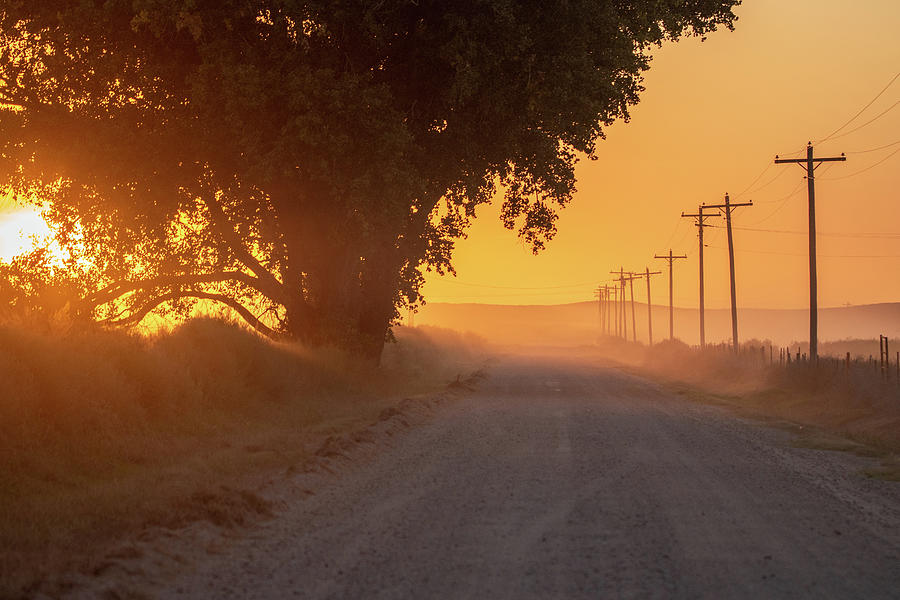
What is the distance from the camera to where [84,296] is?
23.4m

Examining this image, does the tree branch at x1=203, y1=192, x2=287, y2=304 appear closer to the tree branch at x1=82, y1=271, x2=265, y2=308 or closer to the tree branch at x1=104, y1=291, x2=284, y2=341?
the tree branch at x1=82, y1=271, x2=265, y2=308

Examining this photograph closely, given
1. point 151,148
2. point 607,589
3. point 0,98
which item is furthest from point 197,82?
point 607,589

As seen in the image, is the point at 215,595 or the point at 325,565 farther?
the point at 325,565

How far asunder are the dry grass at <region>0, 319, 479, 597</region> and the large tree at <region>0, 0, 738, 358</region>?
4002 millimetres

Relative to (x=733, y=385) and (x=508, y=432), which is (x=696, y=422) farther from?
(x=733, y=385)

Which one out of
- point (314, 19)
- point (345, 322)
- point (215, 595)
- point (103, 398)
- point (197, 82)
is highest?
point (314, 19)

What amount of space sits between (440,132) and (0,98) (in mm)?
10409

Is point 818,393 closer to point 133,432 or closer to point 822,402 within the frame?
point 822,402

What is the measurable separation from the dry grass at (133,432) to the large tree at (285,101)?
4.00m

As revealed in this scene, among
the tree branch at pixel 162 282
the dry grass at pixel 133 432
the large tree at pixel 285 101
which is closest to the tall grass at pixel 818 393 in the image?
the large tree at pixel 285 101

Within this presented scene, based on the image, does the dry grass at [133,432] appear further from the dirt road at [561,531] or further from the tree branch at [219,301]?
the tree branch at [219,301]

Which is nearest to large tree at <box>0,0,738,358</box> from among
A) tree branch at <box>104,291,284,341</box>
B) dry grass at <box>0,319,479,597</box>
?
tree branch at <box>104,291,284,341</box>

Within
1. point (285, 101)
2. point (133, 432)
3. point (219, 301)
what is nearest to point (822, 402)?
point (285, 101)

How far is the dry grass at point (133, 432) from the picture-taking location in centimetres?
833
